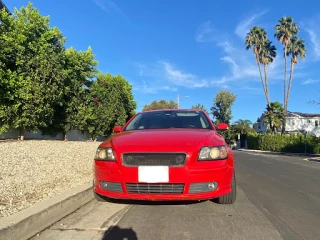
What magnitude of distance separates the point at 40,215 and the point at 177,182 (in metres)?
1.67

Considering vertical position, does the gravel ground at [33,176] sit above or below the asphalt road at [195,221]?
above

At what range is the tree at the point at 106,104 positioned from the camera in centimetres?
2342

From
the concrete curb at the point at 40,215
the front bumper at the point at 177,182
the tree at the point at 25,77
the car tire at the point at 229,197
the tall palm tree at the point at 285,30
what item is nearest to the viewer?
the concrete curb at the point at 40,215

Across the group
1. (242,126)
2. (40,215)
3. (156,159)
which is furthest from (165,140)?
(242,126)

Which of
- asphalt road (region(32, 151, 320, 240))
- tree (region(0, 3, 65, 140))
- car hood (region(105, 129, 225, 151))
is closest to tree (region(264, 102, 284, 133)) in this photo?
tree (region(0, 3, 65, 140))

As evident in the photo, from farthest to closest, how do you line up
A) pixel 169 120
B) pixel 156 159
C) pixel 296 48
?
pixel 296 48
pixel 169 120
pixel 156 159

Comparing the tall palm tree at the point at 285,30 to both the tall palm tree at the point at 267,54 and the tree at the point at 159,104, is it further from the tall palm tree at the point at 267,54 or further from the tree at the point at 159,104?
A: the tree at the point at 159,104

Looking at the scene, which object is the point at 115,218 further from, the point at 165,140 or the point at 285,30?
the point at 285,30

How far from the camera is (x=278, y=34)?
148 ft

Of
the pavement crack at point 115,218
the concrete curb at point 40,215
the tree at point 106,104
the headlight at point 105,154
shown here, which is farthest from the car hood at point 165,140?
the tree at point 106,104

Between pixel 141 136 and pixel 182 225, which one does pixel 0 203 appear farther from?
pixel 182 225

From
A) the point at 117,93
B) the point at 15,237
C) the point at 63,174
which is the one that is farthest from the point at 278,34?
the point at 15,237

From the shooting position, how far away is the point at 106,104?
24516 mm

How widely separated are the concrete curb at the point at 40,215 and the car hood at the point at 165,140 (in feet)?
3.52
